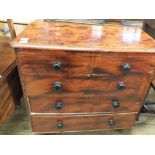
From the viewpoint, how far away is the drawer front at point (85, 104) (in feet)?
3.91

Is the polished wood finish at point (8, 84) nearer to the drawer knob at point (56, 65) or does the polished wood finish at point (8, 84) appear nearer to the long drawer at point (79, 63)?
the long drawer at point (79, 63)

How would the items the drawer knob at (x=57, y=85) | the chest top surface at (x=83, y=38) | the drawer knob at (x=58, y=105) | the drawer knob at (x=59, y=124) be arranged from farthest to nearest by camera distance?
the drawer knob at (x=59, y=124) < the drawer knob at (x=58, y=105) < the drawer knob at (x=57, y=85) < the chest top surface at (x=83, y=38)

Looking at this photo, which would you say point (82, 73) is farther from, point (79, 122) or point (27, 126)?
point (27, 126)

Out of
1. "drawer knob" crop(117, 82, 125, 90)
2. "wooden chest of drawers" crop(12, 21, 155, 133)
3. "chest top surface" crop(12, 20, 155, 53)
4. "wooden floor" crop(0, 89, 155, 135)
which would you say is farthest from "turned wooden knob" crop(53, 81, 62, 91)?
"wooden floor" crop(0, 89, 155, 135)

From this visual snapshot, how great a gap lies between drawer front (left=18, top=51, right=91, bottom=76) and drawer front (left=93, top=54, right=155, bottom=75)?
60 mm

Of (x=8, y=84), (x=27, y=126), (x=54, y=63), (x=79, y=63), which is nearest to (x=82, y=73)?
(x=79, y=63)

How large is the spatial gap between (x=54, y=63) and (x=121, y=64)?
1.21 feet

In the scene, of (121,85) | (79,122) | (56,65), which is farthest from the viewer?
(79,122)

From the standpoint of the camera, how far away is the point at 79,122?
1335 millimetres

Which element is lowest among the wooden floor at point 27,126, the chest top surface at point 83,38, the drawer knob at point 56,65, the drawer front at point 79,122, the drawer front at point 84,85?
the wooden floor at point 27,126

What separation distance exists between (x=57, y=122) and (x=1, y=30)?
3.21ft

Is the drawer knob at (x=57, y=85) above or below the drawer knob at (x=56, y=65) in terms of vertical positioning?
below

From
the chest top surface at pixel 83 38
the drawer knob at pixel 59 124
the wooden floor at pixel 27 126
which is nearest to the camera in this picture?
the chest top surface at pixel 83 38

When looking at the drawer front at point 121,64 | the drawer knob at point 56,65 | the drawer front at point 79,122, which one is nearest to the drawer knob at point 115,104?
the drawer front at point 79,122
